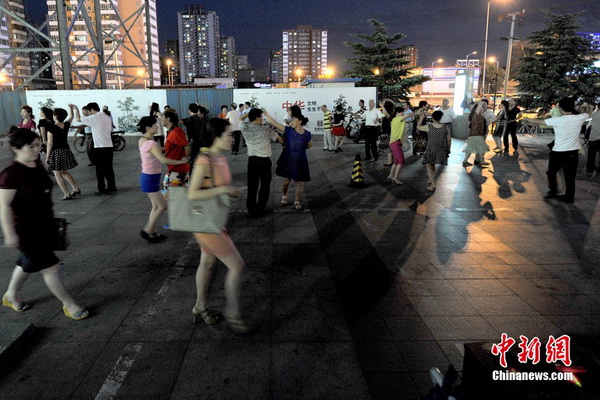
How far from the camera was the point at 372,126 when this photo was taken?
42.0ft

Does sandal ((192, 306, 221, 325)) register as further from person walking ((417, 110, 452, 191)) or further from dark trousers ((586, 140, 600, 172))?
dark trousers ((586, 140, 600, 172))

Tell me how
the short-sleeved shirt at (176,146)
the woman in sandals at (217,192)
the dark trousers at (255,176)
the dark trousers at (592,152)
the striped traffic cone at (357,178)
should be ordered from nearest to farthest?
the woman in sandals at (217,192), the short-sleeved shirt at (176,146), the dark trousers at (255,176), the striped traffic cone at (357,178), the dark trousers at (592,152)

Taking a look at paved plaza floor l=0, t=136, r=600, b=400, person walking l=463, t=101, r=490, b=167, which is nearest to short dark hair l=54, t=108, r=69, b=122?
paved plaza floor l=0, t=136, r=600, b=400

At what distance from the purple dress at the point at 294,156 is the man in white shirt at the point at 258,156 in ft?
0.81

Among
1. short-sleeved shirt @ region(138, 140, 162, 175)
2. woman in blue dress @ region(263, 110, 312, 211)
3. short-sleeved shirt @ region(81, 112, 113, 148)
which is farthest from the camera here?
short-sleeved shirt @ region(81, 112, 113, 148)

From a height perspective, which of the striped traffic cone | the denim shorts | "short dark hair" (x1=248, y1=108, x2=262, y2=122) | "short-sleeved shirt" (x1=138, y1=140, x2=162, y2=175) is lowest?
the striped traffic cone

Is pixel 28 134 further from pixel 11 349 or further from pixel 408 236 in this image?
pixel 408 236

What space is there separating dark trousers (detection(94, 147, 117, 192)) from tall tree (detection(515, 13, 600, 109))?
2395cm

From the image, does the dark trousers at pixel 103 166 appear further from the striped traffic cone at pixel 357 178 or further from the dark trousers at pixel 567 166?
the dark trousers at pixel 567 166

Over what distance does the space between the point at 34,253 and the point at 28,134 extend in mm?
1011

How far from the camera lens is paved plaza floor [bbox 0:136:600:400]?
3.14 metres

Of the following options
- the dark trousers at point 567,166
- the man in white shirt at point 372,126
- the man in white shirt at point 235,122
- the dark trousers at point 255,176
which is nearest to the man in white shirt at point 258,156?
the dark trousers at point 255,176

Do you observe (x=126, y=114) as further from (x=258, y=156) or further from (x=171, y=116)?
(x=258, y=156)

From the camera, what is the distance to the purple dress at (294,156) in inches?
289
